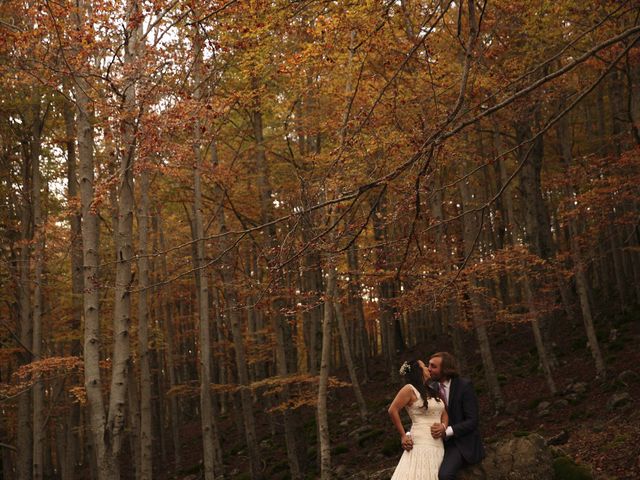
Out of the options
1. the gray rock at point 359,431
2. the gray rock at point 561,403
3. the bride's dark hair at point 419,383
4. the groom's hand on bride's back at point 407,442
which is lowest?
the gray rock at point 359,431

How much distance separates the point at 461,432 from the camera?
5367 millimetres

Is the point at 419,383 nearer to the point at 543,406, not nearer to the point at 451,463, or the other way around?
the point at 451,463

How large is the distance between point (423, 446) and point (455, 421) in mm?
365

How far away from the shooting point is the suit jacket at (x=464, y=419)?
5.36 metres

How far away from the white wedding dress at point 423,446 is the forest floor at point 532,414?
A: 9.84 ft

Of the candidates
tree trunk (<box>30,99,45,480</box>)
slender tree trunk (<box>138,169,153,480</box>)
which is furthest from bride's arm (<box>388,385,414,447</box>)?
tree trunk (<box>30,99,45,480</box>)

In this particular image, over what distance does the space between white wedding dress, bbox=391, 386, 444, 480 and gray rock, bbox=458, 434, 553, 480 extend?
137 centimetres

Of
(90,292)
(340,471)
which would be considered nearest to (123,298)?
(90,292)

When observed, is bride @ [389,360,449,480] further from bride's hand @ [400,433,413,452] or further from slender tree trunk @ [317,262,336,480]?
slender tree trunk @ [317,262,336,480]

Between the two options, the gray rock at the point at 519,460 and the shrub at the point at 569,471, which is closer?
the gray rock at the point at 519,460

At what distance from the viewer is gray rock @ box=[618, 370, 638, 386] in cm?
1320

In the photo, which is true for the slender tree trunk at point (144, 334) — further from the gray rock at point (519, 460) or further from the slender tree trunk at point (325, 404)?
the gray rock at point (519, 460)

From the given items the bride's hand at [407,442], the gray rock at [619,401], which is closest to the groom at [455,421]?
the bride's hand at [407,442]

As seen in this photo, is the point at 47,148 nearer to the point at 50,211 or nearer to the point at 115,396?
the point at 50,211
